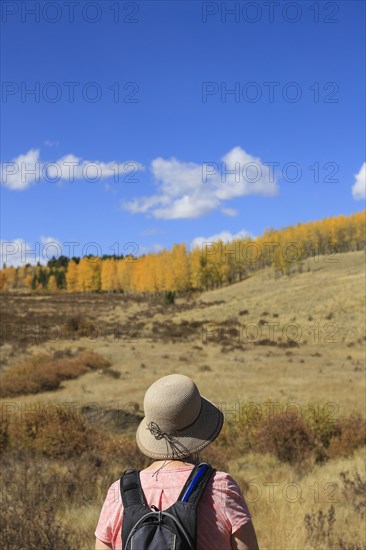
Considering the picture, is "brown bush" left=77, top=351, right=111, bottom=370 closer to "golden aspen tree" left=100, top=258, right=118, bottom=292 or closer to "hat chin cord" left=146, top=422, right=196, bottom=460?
"hat chin cord" left=146, top=422, right=196, bottom=460

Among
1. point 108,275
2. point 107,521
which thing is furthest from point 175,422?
point 108,275

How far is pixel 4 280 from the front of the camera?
129375mm

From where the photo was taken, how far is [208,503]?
6.98 feet

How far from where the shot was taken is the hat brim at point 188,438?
2.30m

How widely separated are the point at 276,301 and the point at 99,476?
56200 mm

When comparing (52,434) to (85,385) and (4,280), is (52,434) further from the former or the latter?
(4,280)

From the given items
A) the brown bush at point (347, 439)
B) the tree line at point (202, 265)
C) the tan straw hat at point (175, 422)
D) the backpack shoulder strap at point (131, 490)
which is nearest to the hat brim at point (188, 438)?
the tan straw hat at point (175, 422)

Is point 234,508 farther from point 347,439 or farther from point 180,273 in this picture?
point 180,273

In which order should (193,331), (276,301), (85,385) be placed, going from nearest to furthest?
(85,385), (193,331), (276,301)

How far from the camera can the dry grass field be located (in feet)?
23.5

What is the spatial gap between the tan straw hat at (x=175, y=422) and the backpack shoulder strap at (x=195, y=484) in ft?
0.39

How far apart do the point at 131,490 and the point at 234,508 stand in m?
0.43

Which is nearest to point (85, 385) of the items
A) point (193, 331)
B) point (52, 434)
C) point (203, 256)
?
point (52, 434)

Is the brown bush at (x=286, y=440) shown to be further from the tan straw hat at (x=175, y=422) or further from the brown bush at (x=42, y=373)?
the brown bush at (x=42, y=373)
